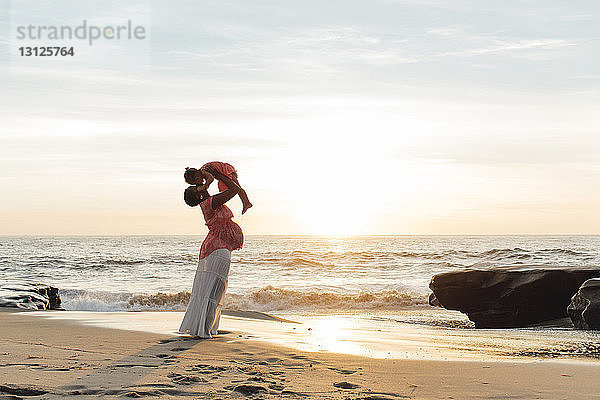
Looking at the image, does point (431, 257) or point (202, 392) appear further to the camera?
point (431, 257)

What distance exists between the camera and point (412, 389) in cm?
431

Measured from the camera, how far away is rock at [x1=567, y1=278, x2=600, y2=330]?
9547mm

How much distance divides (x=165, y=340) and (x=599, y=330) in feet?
22.4

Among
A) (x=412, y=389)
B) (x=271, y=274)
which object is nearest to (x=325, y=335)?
(x=412, y=389)

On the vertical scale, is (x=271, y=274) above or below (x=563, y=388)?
below

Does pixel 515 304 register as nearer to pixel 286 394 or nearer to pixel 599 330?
pixel 599 330

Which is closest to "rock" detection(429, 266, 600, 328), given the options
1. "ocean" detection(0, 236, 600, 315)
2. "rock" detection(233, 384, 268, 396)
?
"ocean" detection(0, 236, 600, 315)

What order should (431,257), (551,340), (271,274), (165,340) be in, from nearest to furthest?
(165,340)
(551,340)
(271,274)
(431,257)

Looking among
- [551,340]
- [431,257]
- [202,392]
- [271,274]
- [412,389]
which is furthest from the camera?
[431,257]

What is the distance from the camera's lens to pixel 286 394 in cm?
403

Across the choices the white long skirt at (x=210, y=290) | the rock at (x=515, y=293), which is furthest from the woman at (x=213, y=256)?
the rock at (x=515, y=293)

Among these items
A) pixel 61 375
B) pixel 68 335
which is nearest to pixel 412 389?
pixel 61 375

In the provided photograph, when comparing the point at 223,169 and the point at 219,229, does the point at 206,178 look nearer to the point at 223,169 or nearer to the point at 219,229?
the point at 223,169

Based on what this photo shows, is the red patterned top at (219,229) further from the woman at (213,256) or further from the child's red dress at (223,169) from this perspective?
the child's red dress at (223,169)
